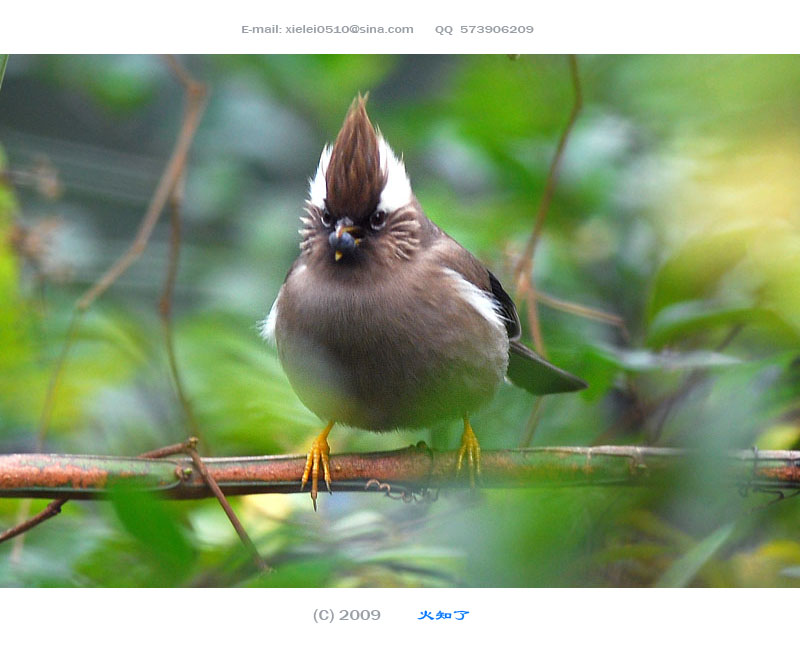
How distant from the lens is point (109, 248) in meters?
2.35

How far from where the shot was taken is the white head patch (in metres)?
1.98

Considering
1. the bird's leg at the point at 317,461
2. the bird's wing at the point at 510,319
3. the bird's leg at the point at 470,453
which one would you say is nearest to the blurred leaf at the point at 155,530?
the bird's leg at the point at 317,461

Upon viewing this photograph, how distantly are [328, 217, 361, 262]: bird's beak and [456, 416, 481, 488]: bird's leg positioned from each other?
492 mm

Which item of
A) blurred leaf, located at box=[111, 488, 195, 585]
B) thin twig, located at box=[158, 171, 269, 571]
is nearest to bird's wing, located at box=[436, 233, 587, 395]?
thin twig, located at box=[158, 171, 269, 571]

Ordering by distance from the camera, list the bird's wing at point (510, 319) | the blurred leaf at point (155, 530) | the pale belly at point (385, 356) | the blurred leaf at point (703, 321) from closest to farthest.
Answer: the blurred leaf at point (155, 530) < the blurred leaf at point (703, 321) < the pale belly at point (385, 356) < the bird's wing at point (510, 319)

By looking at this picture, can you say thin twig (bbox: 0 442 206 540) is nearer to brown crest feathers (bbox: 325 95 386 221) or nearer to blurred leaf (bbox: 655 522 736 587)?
brown crest feathers (bbox: 325 95 386 221)

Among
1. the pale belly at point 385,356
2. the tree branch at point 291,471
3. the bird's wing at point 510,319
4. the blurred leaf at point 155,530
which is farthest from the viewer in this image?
the bird's wing at point 510,319

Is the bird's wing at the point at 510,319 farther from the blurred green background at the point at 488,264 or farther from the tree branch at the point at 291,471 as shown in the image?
the tree branch at the point at 291,471

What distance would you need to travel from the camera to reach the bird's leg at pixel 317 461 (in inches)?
77.6

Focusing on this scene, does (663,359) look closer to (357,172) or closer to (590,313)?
(590,313)

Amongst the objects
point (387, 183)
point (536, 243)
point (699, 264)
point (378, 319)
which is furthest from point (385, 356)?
point (699, 264)

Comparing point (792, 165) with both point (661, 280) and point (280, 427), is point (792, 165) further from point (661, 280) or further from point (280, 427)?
point (280, 427)

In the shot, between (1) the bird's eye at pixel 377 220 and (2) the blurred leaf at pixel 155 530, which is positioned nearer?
(2) the blurred leaf at pixel 155 530
